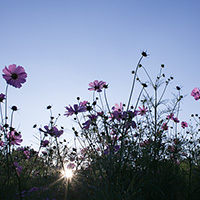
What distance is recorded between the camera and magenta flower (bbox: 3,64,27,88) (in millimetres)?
2016

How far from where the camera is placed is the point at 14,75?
6.64ft

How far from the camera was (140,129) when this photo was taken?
9.82 ft


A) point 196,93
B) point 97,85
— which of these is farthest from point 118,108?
point 196,93

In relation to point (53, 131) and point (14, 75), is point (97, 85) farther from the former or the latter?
point (14, 75)

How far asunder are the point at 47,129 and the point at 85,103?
0.62 metres

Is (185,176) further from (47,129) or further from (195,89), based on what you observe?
(47,129)

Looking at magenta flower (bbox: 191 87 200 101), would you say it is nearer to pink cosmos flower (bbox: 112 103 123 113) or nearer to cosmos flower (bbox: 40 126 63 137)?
pink cosmos flower (bbox: 112 103 123 113)

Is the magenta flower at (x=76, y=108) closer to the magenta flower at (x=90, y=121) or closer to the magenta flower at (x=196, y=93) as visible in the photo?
the magenta flower at (x=90, y=121)

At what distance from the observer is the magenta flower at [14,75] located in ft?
6.61

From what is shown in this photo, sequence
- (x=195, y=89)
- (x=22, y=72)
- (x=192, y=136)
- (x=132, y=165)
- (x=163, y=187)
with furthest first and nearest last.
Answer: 1. (x=192, y=136)
2. (x=195, y=89)
3. (x=132, y=165)
4. (x=163, y=187)
5. (x=22, y=72)

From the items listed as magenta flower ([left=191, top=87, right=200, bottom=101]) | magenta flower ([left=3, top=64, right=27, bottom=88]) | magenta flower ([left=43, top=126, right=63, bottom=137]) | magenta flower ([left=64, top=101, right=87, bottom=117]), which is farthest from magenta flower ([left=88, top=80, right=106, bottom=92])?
magenta flower ([left=191, top=87, right=200, bottom=101])

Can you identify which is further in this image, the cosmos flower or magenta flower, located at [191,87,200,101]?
magenta flower, located at [191,87,200,101]

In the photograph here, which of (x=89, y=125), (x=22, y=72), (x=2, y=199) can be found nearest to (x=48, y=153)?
(x=2, y=199)

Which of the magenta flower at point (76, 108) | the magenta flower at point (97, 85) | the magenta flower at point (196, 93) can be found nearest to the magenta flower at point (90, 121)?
the magenta flower at point (76, 108)
